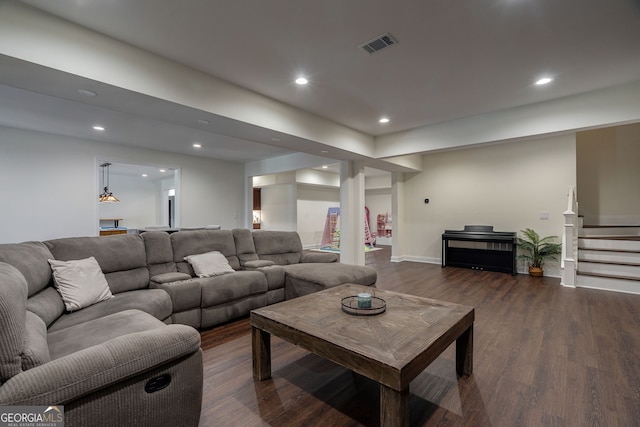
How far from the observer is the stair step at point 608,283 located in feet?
14.1

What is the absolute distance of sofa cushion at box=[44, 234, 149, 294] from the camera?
2592 millimetres

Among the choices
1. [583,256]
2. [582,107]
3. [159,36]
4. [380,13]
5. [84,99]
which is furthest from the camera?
[583,256]

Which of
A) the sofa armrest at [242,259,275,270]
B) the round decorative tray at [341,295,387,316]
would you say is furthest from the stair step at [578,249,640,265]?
the sofa armrest at [242,259,275,270]

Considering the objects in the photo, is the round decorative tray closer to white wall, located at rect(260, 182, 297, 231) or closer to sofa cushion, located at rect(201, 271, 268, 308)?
sofa cushion, located at rect(201, 271, 268, 308)

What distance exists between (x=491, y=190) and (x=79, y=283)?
6981 millimetres

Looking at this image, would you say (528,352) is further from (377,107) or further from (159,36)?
(159,36)

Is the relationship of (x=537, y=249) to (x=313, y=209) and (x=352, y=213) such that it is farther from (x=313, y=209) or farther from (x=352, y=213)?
(x=313, y=209)

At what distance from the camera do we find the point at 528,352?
2496 millimetres

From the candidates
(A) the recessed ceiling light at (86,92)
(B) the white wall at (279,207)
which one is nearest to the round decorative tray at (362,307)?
(A) the recessed ceiling light at (86,92)

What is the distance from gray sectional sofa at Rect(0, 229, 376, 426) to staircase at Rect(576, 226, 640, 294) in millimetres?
3777

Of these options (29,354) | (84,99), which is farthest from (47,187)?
(29,354)

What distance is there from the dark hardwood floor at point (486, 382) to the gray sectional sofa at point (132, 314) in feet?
1.33

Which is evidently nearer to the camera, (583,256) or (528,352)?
(528,352)

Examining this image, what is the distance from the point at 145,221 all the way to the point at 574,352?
12.3 metres
